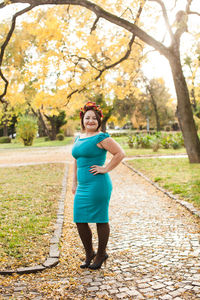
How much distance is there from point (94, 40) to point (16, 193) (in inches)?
321

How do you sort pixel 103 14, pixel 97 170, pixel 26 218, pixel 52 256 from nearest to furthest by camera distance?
pixel 97 170
pixel 52 256
pixel 26 218
pixel 103 14

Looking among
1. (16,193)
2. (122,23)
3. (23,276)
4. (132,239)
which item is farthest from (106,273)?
(122,23)

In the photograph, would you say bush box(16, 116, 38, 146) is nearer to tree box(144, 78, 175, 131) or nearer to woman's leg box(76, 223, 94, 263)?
tree box(144, 78, 175, 131)

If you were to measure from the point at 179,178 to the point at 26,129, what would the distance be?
25.8 m

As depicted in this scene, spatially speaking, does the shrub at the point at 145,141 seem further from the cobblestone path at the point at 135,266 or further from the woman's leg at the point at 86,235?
the woman's leg at the point at 86,235

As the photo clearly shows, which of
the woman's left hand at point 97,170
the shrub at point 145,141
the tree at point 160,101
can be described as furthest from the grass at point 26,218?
the tree at point 160,101

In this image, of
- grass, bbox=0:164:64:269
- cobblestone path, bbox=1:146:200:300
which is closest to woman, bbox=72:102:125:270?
cobblestone path, bbox=1:146:200:300

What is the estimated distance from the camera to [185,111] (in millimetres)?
12578

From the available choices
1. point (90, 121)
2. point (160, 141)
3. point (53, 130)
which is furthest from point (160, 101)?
point (90, 121)

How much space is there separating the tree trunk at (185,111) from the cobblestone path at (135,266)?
6.76 metres

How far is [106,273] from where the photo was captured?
3611mm

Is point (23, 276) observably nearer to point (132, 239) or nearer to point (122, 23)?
point (132, 239)

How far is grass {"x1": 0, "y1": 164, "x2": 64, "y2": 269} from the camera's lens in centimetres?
424

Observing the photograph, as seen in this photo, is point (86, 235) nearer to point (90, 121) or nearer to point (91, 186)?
point (91, 186)
